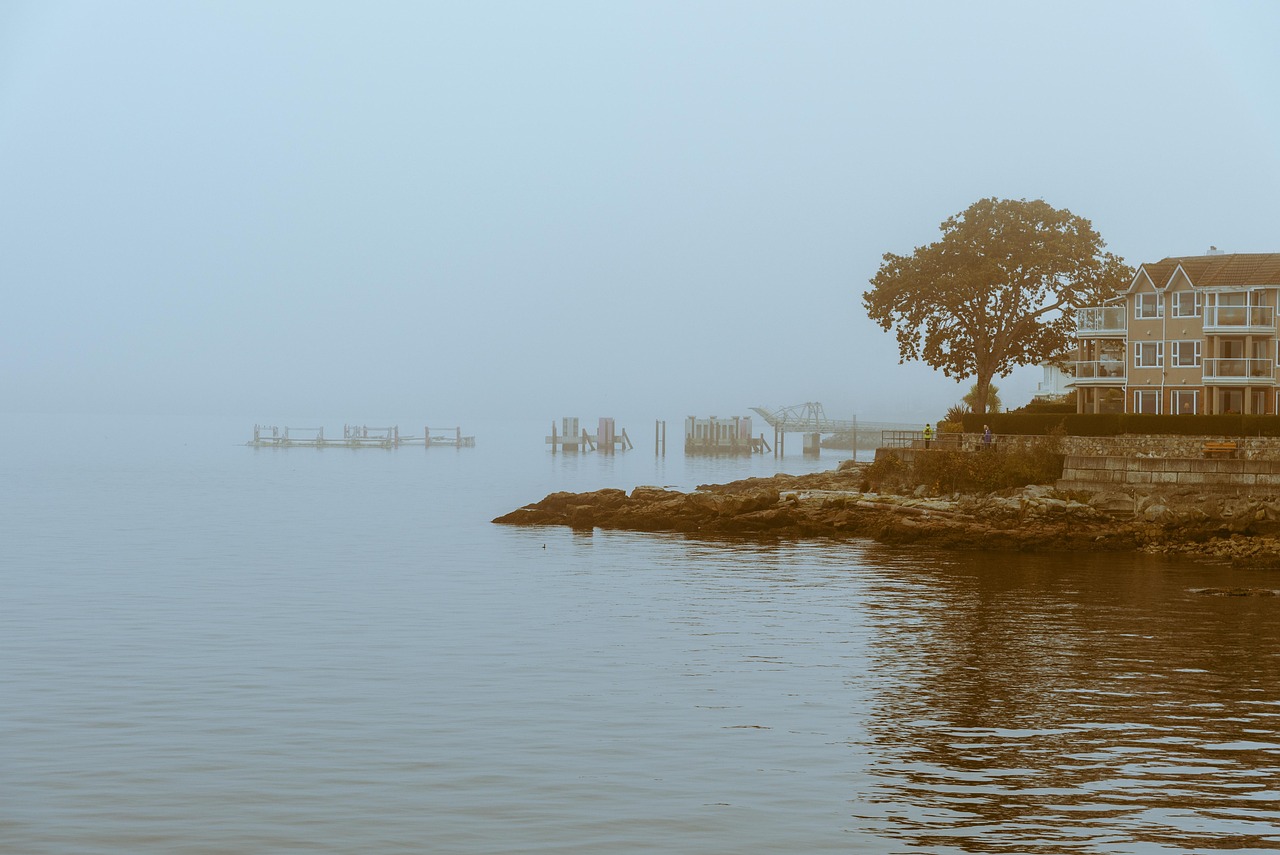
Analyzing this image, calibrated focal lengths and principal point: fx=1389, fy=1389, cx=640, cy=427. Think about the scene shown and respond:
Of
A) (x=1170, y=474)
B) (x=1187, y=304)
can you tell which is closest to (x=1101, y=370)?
(x=1187, y=304)

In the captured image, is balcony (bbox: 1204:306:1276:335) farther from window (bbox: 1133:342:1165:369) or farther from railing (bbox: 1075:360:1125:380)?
railing (bbox: 1075:360:1125:380)

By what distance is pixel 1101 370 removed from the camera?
240ft

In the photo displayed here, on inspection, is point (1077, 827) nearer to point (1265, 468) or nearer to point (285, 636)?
point (285, 636)

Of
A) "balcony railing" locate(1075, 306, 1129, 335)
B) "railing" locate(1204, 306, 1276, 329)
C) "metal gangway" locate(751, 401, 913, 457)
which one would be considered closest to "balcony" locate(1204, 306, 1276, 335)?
"railing" locate(1204, 306, 1276, 329)

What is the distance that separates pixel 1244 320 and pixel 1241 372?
2506 mm

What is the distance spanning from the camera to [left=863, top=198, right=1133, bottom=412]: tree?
7294 centimetres

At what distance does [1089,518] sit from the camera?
53812 mm

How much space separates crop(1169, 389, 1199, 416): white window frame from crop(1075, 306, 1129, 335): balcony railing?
4982mm

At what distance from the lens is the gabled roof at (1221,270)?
6662cm

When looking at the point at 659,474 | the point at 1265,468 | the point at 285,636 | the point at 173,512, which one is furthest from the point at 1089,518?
the point at 659,474

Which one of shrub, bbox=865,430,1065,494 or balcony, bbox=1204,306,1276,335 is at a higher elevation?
balcony, bbox=1204,306,1276,335

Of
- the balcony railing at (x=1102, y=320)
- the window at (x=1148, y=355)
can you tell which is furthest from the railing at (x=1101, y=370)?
the balcony railing at (x=1102, y=320)

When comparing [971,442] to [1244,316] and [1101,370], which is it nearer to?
[1101,370]

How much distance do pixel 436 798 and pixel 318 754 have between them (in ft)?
9.61
